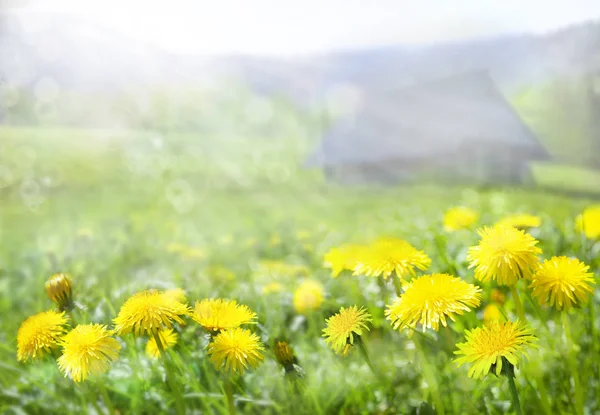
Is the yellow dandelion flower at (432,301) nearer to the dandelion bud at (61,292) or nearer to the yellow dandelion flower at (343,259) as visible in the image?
the yellow dandelion flower at (343,259)

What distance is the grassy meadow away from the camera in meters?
0.71

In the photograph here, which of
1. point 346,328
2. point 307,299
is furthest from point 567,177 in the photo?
point 346,328

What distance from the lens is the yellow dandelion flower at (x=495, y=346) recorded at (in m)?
0.47

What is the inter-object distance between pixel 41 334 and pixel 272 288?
420 millimetres

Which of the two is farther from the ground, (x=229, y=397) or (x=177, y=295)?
(x=177, y=295)

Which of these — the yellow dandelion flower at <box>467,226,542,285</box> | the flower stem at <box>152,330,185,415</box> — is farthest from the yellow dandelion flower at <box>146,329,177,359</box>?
the yellow dandelion flower at <box>467,226,542,285</box>

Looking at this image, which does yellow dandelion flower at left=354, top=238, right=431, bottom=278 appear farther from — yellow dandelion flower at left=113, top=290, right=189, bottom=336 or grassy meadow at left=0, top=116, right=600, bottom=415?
yellow dandelion flower at left=113, top=290, right=189, bottom=336

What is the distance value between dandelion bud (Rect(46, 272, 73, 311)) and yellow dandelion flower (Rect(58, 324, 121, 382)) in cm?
7

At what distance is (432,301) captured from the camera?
0.50 meters

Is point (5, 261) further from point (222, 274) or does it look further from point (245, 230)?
point (222, 274)

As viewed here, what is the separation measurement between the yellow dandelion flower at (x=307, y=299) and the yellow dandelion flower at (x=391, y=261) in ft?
0.81

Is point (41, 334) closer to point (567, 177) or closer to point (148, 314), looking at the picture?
point (148, 314)

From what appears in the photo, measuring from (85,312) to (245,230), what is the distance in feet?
4.45

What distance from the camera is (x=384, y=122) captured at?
2.50 meters
